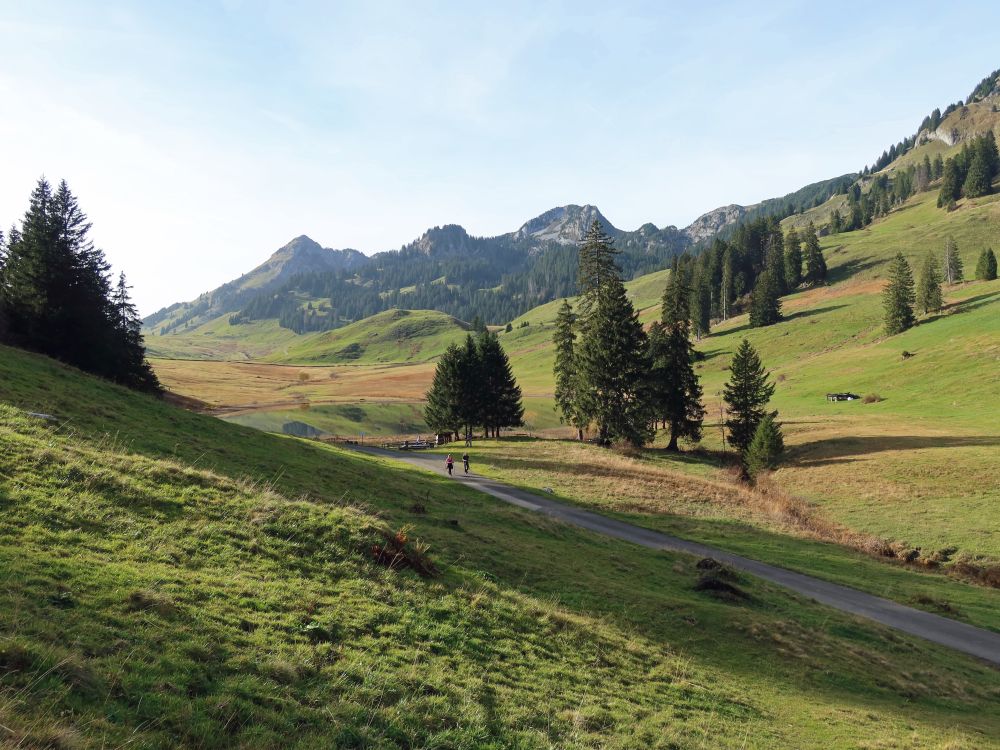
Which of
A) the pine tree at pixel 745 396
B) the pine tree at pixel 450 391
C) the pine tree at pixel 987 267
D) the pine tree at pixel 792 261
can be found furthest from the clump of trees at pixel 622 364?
the pine tree at pixel 792 261

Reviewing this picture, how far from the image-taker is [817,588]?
24.5 m

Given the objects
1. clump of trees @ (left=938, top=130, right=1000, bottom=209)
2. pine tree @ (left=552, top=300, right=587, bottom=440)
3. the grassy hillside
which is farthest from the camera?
clump of trees @ (left=938, top=130, right=1000, bottom=209)

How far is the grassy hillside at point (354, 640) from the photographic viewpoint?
7312mm

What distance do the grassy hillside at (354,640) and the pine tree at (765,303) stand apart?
125 meters

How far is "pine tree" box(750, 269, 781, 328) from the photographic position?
130750mm

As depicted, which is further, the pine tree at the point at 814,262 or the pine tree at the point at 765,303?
the pine tree at the point at 814,262

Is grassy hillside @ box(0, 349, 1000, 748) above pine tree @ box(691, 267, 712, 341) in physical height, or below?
below

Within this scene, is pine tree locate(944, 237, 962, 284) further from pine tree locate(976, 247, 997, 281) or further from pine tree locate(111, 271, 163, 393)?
pine tree locate(111, 271, 163, 393)

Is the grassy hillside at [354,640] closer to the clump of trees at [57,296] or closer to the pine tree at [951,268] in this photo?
the clump of trees at [57,296]

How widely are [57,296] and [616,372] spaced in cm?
5011

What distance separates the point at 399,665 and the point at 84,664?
193 inches

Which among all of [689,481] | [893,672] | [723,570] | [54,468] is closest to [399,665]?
[54,468]

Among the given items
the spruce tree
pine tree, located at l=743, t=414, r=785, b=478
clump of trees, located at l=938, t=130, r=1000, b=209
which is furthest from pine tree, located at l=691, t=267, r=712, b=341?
the spruce tree

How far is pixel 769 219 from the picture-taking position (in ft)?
598
